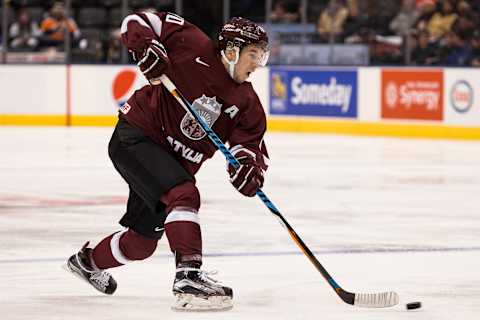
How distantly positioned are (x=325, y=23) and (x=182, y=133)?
12.5 m

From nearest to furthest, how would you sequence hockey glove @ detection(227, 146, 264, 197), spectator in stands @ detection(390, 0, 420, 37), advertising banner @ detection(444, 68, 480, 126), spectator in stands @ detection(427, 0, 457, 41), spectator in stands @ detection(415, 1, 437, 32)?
hockey glove @ detection(227, 146, 264, 197)
advertising banner @ detection(444, 68, 480, 126)
spectator in stands @ detection(427, 0, 457, 41)
spectator in stands @ detection(415, 1, 437, 32)
spectator in stands @ detection(390, 0, 420, 37)

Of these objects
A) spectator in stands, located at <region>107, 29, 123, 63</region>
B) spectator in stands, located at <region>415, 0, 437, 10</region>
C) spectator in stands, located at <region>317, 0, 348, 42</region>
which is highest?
spectator in stands, located at <region>415, 0, 437, 10</region>

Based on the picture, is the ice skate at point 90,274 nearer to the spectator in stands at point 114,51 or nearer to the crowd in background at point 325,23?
the crowd in background at point 325,23

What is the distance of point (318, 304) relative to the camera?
15.9ft

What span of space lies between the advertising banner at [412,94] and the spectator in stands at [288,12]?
1.90 m

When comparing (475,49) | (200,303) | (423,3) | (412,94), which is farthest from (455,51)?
(200,303)

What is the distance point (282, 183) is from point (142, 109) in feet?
18.3

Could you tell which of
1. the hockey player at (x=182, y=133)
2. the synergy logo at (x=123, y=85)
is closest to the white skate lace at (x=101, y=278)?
the hockey player at (x=182, y=133)

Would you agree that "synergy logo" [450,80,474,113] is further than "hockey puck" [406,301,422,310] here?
Yes

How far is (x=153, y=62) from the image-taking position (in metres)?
4.68

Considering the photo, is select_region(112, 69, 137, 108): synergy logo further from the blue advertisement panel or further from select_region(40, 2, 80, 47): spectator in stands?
the blue advertisement panel

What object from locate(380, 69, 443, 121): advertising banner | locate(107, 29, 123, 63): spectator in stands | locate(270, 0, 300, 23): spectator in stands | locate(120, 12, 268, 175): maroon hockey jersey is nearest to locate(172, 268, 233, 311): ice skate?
locate(120, 12, 268, 175): maroon hockey jersey

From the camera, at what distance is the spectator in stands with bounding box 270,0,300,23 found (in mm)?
17484

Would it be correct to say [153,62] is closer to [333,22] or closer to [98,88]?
[333,22]
